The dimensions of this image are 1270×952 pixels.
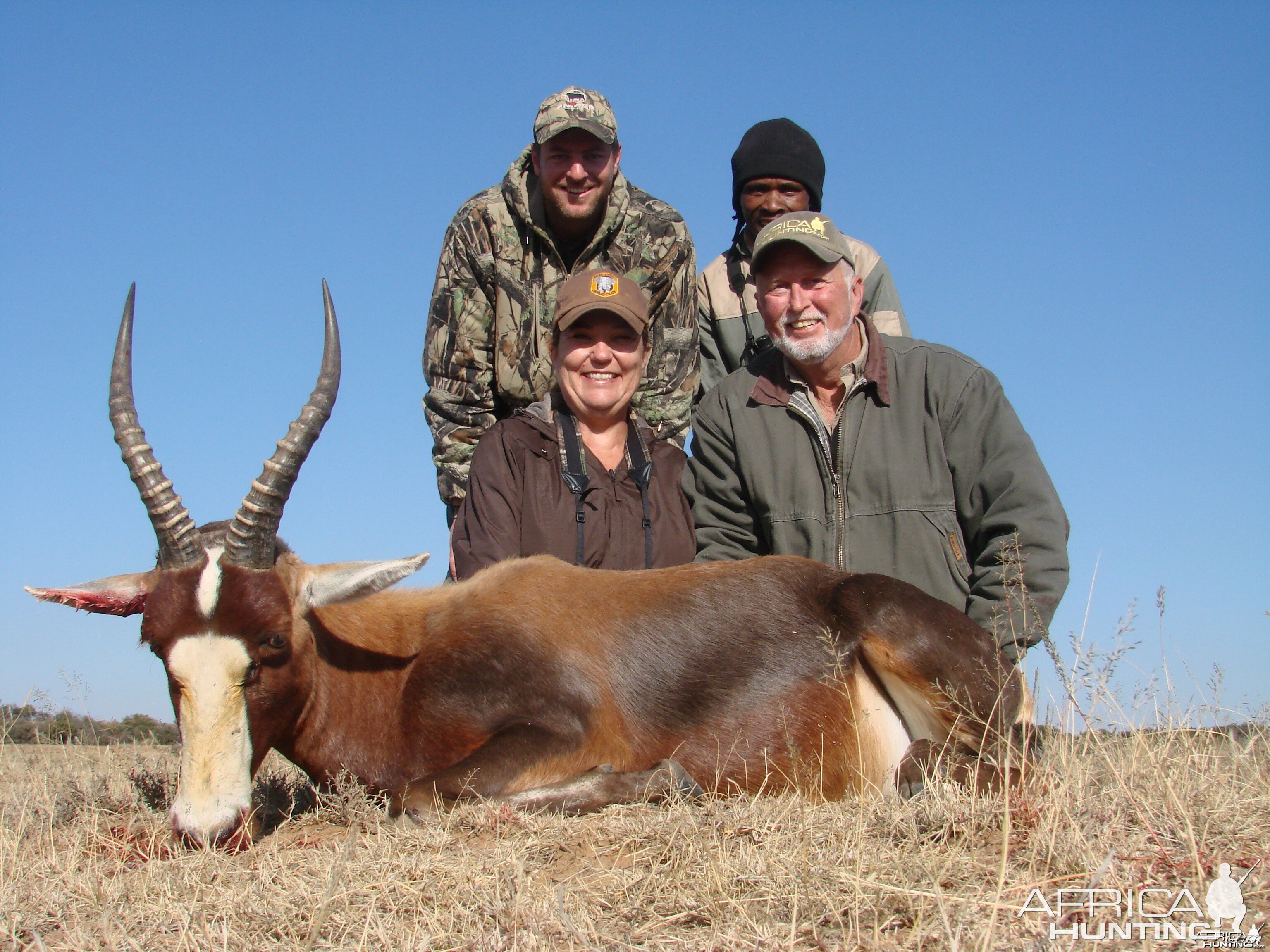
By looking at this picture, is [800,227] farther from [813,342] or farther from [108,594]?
[108,594]

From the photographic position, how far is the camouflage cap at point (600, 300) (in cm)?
647

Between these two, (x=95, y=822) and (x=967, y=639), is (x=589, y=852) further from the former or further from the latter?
(x=95, y=822)

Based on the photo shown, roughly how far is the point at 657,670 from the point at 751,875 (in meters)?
1.96

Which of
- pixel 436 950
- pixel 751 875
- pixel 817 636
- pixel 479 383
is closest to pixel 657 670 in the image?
pixel 817 636

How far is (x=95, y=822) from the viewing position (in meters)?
4.84

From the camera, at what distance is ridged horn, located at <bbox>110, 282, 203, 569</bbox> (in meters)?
4.80

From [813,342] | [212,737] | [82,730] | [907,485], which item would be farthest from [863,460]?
[82,730]

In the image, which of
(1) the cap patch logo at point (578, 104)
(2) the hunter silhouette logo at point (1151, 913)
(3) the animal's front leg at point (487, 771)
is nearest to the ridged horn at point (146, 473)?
(3) the animal's front leg at point (487, 771)

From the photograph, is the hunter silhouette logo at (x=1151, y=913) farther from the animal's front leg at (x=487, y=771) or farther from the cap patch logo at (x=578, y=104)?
the cap patch logo at (x=578, y=104)

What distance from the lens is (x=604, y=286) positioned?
21.4 ft

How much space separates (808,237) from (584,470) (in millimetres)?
1948

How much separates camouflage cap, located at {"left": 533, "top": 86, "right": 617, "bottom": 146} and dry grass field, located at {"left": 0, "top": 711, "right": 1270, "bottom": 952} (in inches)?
184

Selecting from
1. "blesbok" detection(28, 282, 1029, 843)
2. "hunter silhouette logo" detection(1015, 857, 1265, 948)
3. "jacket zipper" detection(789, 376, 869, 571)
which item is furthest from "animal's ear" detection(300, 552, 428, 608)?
"hunter silhouette logo" detection(1015, 857, 1265, 948)

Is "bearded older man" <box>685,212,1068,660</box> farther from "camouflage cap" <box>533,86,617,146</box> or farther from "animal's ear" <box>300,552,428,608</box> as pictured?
"animal's ear" <box>300,552,428,608</box>
